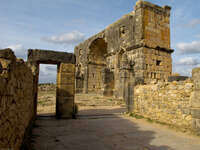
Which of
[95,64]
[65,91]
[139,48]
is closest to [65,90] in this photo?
[65,91]

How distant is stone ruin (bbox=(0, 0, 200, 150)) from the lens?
2.53 metres

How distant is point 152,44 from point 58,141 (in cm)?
1297

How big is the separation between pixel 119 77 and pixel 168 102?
9604mm

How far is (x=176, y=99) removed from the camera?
20.2 feet

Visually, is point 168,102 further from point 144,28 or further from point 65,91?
point 144,28

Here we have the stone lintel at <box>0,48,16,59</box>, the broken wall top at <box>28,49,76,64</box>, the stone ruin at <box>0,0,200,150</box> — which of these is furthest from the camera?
the broken wall top at <box>28,49,76,64</box>

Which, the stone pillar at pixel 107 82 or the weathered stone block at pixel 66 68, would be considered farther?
the stone pillar at pixel 107 82

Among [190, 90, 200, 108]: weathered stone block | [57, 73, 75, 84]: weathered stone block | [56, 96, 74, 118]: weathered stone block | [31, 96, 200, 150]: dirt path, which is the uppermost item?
[57, 73, 75, 84]: weathered stone block

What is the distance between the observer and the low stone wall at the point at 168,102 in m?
5.75

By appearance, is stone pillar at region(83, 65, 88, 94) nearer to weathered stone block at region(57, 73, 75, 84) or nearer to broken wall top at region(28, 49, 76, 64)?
weathered stone block at region(57, 73, 75, 84)

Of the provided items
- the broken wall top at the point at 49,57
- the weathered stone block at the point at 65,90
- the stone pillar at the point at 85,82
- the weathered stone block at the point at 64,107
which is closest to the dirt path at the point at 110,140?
the weathered stone block at the point at 64,107

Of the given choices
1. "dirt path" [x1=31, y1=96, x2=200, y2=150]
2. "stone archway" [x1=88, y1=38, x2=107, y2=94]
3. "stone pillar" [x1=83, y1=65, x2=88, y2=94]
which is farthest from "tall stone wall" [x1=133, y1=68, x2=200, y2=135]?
"stone archway" [x1=88, y1=38, x2=107, y2=94]

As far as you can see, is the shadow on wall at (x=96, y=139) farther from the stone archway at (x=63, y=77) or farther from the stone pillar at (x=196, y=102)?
the stone archway at (x=63, y=77)

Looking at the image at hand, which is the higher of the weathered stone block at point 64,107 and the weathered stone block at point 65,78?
the weathered stone block at point 65,78
